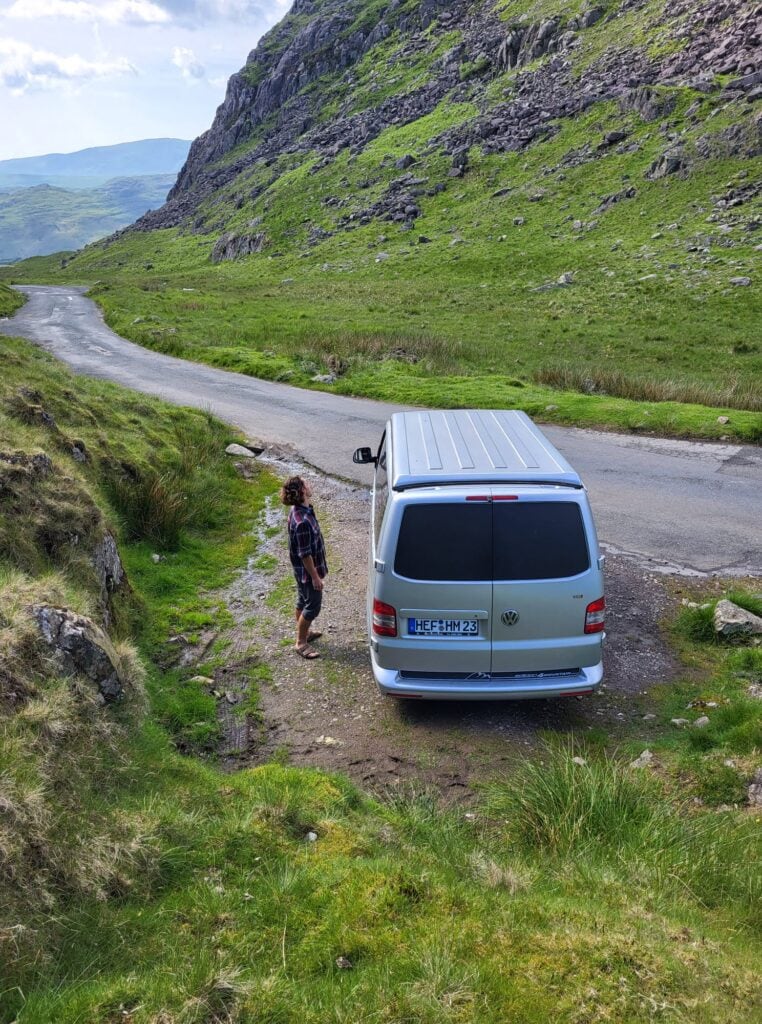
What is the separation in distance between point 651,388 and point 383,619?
1730 centimetres

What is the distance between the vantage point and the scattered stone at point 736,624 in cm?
816

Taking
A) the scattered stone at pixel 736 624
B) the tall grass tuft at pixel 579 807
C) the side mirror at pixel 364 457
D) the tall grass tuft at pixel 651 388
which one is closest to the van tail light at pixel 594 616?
the tall grass tuft at pixel 579 807

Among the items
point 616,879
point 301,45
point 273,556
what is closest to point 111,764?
point 616,879

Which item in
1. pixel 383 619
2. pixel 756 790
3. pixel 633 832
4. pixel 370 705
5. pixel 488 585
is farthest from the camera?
pixel 370 705

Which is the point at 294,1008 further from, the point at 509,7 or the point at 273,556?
the point at 509,7

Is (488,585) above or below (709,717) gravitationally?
above

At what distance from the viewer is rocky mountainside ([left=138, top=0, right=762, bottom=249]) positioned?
6488cm

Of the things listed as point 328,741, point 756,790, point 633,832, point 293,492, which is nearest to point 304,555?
point 293,492

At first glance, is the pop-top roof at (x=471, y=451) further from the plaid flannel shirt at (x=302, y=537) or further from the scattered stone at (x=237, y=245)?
the scattered stone at (x=237, y=245)

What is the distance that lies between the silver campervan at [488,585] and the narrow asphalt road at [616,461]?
472cm

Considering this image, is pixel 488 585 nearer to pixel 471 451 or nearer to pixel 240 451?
pixel 471 451

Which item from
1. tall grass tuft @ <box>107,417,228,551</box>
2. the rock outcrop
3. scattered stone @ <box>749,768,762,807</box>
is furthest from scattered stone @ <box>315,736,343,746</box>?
tall grass tuft @ <box>107,417,228,551</box>

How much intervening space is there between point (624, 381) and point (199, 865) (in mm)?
20833

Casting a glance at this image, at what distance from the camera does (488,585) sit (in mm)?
6230
